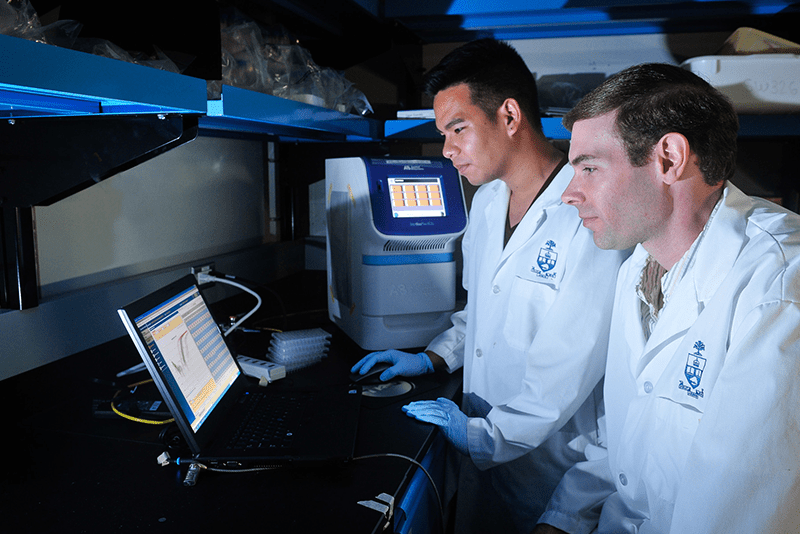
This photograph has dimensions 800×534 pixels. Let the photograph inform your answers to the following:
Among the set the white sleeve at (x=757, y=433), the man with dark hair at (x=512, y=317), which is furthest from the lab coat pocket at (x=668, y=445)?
the man with dark hair at (x=512, y=317)

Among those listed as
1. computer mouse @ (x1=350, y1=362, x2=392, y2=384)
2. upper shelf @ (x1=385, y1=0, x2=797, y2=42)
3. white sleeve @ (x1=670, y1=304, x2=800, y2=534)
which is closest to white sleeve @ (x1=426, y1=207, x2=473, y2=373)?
computer mouse @ (x1=350, y1=362, x2=392, y2=384)

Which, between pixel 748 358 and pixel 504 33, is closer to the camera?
pixel 748 358

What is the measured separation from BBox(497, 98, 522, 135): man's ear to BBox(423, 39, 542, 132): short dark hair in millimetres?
18

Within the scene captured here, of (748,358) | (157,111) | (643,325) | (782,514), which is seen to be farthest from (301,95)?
(782,514)

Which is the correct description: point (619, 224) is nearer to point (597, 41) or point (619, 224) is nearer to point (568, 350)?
point (568, 350)

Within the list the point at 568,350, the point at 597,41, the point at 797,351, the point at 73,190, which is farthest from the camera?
the point at 597,41

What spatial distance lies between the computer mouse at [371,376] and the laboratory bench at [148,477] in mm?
133

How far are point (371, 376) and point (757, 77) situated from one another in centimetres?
151

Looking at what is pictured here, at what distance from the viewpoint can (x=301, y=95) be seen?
148cm

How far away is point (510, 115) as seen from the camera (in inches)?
62.3

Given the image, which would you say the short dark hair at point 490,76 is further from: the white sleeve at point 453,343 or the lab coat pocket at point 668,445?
the lab coat pocket at point 668,445

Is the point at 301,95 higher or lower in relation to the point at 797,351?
higher

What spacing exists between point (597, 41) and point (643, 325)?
158 cm

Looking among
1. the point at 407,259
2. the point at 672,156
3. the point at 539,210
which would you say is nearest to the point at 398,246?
the point at 407,259
